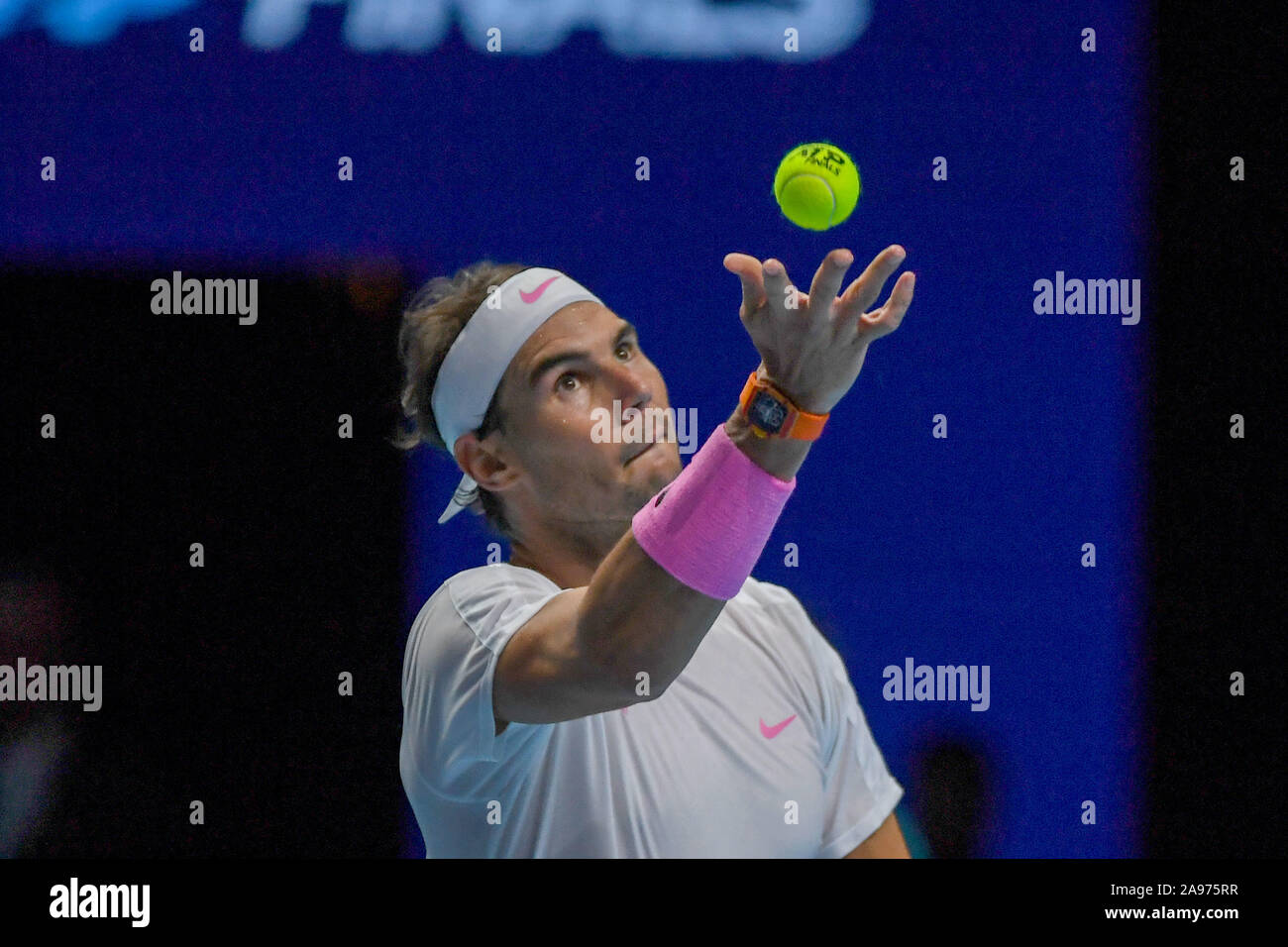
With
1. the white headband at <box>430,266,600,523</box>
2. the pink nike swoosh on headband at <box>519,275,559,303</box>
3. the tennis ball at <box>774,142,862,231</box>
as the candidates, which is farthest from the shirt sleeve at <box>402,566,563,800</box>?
the tennis ball at <box>774,142,862,231</box>

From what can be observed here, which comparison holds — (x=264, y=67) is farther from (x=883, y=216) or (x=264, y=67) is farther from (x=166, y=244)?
(x=883, y=216)

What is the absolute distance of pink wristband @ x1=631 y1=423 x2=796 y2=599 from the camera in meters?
1.89

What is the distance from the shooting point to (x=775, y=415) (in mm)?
1909

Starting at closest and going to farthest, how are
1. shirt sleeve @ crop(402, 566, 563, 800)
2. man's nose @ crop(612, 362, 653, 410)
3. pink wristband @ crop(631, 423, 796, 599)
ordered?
pink wristband @ crop(631, 423, 796, 599), shirt sleeve @ crop(402, 566, 563, 800), man's nose @ crop(612, 362, 653, 410)

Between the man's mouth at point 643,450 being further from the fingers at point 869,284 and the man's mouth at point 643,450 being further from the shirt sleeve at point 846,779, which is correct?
the fingers at point 869,284

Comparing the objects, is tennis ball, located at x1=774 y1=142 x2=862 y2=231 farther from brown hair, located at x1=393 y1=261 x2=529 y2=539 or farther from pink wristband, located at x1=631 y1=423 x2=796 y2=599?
pink wristband, located at x1=631 y1=423 x2=796 y2=599

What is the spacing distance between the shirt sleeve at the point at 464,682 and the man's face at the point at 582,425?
227 millimetres

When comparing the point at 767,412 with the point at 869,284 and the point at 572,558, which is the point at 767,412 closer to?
the point at 869,284

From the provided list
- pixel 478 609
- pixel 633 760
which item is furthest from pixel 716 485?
pixel 633 760

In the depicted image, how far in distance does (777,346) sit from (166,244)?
2048 mm

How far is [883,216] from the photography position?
12.0ft
